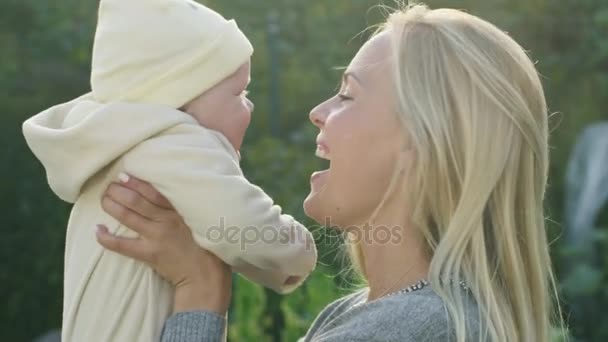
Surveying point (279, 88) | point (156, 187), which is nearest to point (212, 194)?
point (156, 187)

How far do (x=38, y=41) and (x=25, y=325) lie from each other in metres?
1.61

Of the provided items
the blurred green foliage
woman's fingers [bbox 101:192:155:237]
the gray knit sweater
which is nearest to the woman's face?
the gray knit sweater

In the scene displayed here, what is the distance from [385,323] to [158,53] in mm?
736

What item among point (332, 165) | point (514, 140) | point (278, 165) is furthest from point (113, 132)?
point (278, 165)

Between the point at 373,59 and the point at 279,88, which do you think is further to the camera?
the point at 279,88

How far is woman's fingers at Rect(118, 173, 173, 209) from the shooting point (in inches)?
92.0

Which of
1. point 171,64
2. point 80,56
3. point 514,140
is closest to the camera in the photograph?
point 514,140

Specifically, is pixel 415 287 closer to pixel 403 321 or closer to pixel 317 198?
pixel 403 321

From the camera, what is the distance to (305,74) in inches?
265

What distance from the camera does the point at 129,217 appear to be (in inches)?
92.0

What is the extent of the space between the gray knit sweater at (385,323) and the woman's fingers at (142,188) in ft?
0.78

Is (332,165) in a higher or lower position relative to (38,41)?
higher

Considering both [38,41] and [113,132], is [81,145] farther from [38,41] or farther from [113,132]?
[38,41]

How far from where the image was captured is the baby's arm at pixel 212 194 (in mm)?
2279
